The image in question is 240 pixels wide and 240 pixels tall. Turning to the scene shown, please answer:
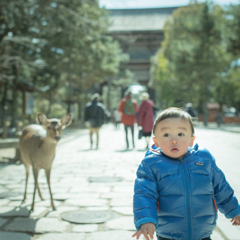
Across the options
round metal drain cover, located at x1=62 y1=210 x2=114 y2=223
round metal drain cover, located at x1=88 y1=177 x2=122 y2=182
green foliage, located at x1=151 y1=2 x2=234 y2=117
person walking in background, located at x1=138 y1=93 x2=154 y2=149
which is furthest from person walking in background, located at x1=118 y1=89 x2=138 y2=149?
green foliage, located at x1=151 y1=2 x2=234 y2=117

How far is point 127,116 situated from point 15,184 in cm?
654

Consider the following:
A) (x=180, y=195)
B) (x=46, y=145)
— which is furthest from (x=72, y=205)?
(x=180, y=195)

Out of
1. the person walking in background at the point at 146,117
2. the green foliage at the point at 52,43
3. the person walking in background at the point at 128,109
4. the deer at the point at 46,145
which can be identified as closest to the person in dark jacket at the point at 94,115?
the person walking in background at the point at 128,109

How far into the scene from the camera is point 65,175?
6.90 m

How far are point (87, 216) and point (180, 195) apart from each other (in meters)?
2.18

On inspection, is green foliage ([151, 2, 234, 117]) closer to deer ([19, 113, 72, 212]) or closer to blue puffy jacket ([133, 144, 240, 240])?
deer ([19, 113, 72, 212])

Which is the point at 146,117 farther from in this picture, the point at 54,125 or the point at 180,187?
the point at 180,187

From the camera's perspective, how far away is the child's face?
218 centimetres

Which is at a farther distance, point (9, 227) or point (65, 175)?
point (65, 175)

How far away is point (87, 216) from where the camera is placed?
13.3 feet

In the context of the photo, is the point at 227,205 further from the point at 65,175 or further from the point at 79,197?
the point at 65,175

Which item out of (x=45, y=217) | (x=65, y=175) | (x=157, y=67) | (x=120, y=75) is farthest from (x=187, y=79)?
(x=45, y=217)

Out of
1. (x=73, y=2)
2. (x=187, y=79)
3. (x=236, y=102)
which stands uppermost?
(x=73, y=2)

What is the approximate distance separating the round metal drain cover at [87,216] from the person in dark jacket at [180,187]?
71.1 inches
